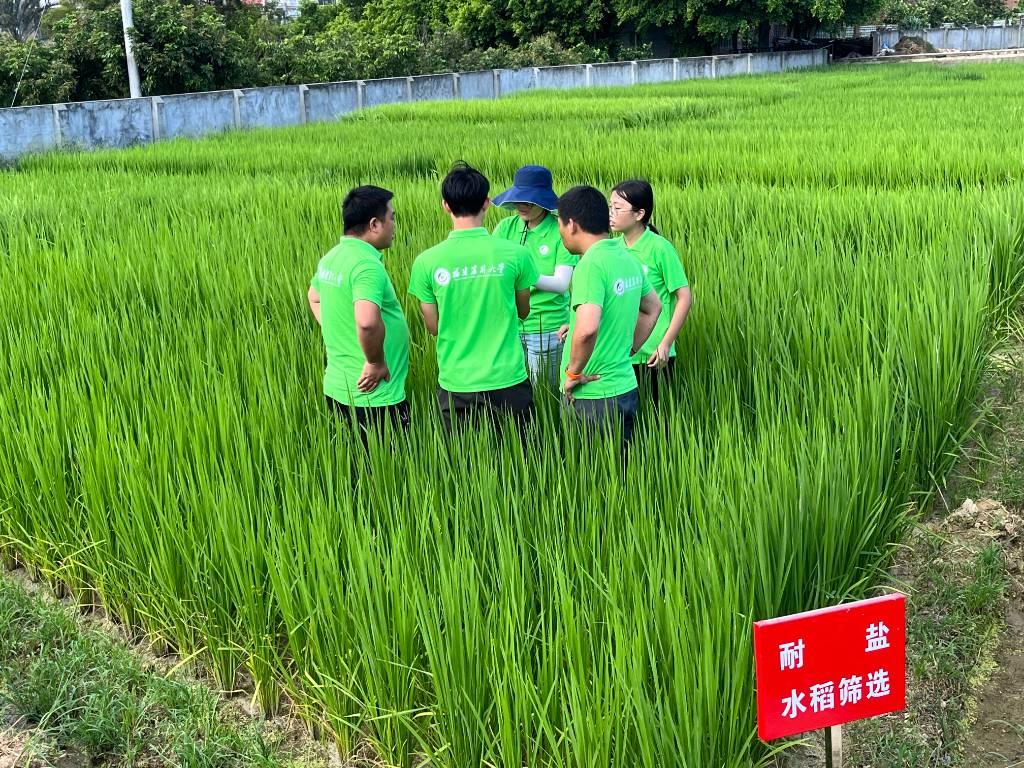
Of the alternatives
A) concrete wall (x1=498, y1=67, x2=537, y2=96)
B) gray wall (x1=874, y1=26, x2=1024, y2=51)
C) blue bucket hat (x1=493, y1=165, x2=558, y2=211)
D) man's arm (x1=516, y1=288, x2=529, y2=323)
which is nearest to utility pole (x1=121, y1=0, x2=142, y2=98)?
concrete wall (x1=498, y1=67, x2=537, y2=96)

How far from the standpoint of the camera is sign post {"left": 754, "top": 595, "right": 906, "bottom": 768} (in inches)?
71.4

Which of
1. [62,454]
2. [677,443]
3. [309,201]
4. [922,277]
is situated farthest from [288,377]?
[309,201]

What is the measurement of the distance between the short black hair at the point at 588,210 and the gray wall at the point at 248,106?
488 inches

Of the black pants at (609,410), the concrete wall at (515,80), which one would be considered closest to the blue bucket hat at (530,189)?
the black pants at (609,410)

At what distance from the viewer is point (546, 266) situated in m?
3.91

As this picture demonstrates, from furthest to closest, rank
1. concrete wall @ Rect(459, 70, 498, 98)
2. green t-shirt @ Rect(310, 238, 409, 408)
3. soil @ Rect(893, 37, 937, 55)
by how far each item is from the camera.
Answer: soil @ Rect(893, 37, 937, 55) < concrete wall @ Rect(459, 70, 498, 98) < green t-shirt @ Rect(310, 238, 409, 408)

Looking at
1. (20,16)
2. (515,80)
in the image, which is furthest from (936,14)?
(20,16)

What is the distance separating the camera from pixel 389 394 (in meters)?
3.44

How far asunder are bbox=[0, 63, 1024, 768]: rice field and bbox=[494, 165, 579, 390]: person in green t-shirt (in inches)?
10.6

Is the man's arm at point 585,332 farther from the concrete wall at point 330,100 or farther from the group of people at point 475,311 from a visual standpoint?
the concrete wall at point 330,100

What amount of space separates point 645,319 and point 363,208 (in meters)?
1.03

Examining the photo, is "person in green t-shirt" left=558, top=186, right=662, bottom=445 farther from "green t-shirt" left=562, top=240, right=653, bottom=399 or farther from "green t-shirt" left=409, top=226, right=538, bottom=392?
"green t-shirt" left=409, top=226, right=538, bottom=392

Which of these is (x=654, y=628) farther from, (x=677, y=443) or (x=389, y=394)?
(x=389, y=394)

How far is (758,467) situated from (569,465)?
0.53 metres
